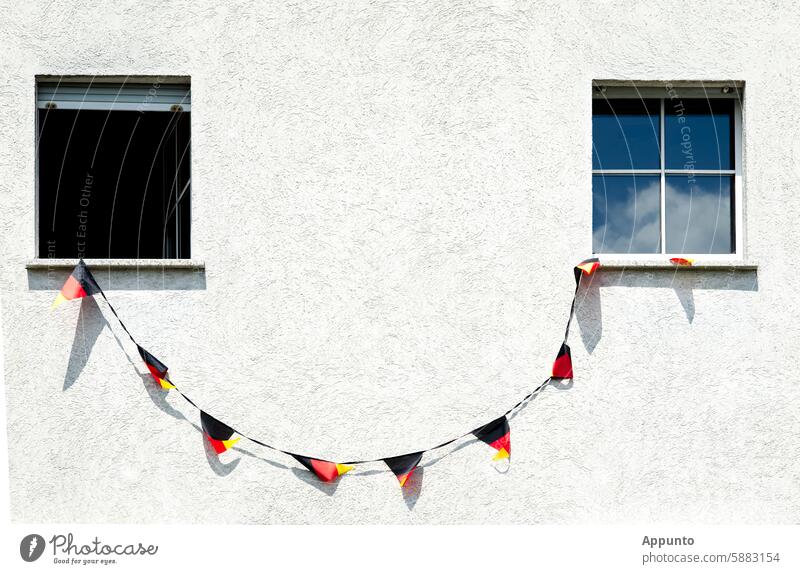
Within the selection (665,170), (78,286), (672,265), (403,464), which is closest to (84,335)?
(78,286)

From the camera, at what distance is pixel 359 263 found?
5320mm

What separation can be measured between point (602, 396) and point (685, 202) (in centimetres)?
A: 148

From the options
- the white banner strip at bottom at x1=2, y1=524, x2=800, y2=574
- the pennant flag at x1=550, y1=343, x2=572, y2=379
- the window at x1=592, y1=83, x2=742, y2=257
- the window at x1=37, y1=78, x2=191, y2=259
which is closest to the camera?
the white banner strip at bottom at x1=2, y1=524, x2=800, y2=574

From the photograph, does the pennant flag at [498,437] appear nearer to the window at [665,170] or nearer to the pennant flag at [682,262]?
the window at [665,170]

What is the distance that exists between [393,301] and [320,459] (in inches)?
44.1

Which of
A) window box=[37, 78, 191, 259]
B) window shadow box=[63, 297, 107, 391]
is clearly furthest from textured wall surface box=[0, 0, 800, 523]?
window box=[37, 78, 191, 259]

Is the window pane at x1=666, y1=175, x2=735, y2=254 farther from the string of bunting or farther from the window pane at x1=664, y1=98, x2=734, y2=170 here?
the string of bunting

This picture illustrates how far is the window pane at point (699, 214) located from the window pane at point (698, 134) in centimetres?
11

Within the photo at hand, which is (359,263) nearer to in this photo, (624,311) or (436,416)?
(436,416)

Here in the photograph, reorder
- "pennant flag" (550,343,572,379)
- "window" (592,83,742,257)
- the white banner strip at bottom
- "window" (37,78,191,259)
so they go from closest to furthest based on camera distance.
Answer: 1. the white banner strip at bottom
2. "pennant flag" (550,343,572,379)
3. "window" (37,78,191,259)
4. "window" (592,83,742,257)

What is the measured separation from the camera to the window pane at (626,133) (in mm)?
5621

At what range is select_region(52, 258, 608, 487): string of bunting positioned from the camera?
17.1 ft

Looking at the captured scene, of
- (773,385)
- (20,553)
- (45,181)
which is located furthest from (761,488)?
(45,181)

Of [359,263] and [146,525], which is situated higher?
[359,263]
